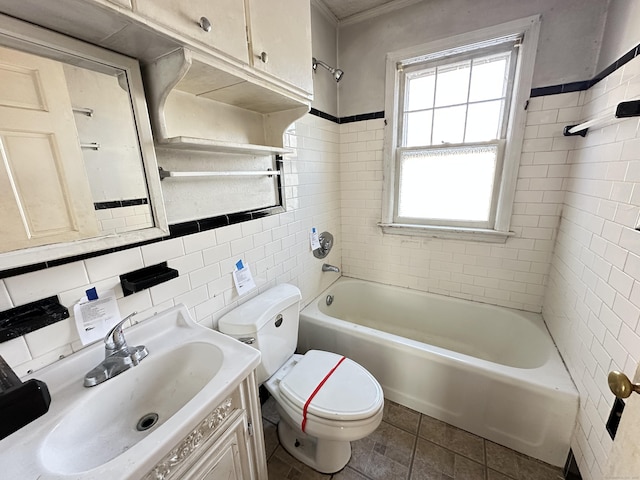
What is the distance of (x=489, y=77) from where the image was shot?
1687 millimetres

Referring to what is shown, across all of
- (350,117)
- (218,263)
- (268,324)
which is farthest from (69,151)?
(350,117)

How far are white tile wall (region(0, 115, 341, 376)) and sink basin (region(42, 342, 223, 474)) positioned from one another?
19 centimetres

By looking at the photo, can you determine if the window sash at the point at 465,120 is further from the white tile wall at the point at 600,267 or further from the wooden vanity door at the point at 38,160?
the wooden vanity door at the point at 38,160

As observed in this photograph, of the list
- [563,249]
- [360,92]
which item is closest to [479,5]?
[360,92]

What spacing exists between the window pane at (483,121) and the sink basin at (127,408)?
6.62ft

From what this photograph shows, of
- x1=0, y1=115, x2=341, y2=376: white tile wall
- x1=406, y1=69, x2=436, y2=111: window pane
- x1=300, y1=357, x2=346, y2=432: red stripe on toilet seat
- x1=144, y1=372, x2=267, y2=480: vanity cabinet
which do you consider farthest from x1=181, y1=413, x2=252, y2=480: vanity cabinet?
x1=406, y1=69, x2=436, y2=111: window pane

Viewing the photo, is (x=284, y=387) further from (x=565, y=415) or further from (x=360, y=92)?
(x=360, y=92)

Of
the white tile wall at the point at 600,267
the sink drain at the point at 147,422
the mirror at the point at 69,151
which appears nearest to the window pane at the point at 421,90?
the white tile wall at the point at 600,267

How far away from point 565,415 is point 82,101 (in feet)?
7.38

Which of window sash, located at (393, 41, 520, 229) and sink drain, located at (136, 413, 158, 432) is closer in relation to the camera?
sink drain, located at (136, 413, 158, 432)

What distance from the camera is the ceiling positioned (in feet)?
5.61

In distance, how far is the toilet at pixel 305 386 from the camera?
3.51 feet

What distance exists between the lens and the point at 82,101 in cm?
75

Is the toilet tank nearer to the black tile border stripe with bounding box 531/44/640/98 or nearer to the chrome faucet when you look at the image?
the chrome faucet
